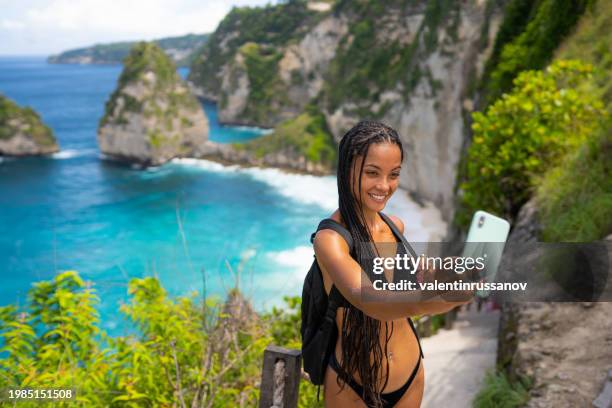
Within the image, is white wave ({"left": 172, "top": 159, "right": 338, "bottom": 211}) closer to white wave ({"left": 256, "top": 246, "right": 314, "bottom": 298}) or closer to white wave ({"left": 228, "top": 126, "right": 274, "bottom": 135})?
white wave ({"left": 256, "top": 246, "right": 314, "bottom": 298})

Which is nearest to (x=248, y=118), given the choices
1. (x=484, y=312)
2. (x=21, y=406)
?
(x=484, y=312)

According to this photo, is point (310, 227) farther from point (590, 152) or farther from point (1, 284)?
point (590, 152)

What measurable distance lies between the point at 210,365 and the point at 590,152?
20.5ft

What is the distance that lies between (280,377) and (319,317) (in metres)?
0.63

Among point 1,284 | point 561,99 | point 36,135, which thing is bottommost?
point 1,284

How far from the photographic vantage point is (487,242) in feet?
8.01

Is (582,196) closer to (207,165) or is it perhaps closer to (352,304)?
(352,304)

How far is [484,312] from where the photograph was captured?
38.0 feet

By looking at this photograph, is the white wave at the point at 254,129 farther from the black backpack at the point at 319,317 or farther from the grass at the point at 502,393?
the black backpack at the point at 319,317

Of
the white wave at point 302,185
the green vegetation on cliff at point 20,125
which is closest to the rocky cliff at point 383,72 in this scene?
the white wave at point 302,185

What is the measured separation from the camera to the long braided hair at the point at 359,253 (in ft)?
8.77

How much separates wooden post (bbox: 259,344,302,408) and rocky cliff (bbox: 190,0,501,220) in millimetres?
28131

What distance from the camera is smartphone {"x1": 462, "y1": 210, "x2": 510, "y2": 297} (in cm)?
218

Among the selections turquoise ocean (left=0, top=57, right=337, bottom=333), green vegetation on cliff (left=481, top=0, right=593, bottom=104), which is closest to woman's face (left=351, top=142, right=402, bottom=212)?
green vegetation on cliff (left=481, top=0, right=593, bottom=104)
